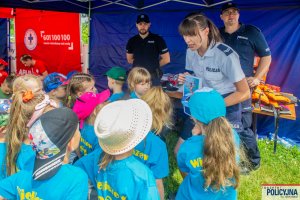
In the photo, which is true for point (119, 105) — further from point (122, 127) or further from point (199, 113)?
point (199, 113)

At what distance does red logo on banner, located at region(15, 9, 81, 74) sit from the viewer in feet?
24.9

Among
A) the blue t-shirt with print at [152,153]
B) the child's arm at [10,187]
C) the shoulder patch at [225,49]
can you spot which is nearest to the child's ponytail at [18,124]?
the child's arm at [10,187]

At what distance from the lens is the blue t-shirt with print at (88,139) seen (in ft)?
8.03

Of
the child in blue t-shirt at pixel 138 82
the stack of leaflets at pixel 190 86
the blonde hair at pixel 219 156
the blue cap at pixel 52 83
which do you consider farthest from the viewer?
the blue cap at pixel 52 83

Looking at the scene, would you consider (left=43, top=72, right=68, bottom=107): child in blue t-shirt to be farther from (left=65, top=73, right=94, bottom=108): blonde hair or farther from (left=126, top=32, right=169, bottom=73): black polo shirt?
(left=126, top=32, right=169, bottom=73): black polo shirt

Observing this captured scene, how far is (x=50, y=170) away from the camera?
1521mm

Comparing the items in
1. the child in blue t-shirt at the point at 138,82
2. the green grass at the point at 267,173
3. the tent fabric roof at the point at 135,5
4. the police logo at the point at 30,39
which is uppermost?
the tent fabric roof at the point at 135,5

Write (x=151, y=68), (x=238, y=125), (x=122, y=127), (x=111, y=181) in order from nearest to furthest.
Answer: (x=122, y=127), (x=111, y=181), (x=238, y=125), (x=151, y=68)

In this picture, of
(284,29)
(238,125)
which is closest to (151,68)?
(284,29)

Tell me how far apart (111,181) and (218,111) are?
2.42 ft

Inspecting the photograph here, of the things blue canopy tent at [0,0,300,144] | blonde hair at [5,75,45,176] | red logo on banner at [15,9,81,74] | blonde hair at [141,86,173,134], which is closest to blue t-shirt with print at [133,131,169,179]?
blonde hair at [141,86,173,134]

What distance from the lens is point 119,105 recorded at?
1680 millimetres

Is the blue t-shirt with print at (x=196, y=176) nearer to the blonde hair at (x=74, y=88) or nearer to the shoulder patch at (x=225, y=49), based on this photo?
the shoulder patch at (x=225, y=49)

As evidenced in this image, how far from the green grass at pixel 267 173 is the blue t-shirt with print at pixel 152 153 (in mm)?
1234
